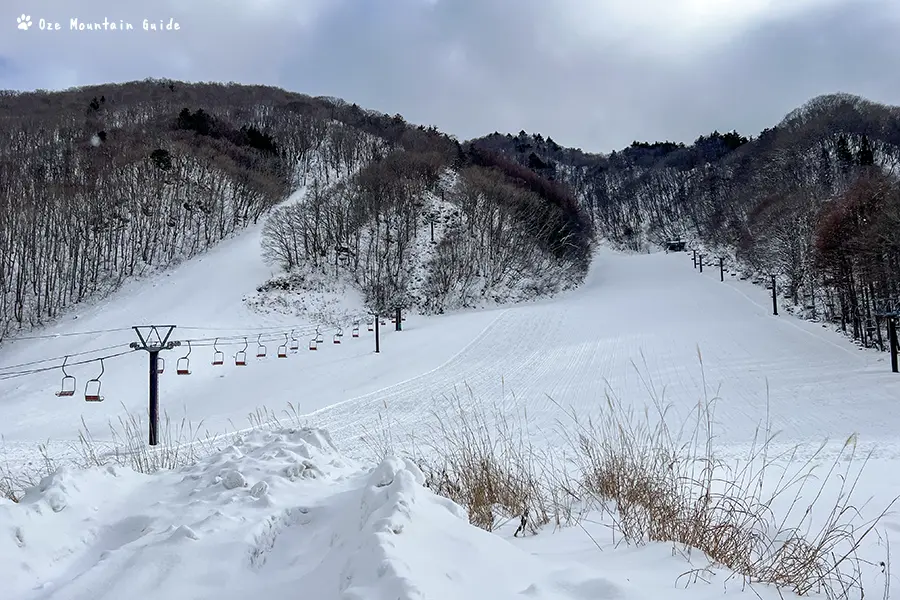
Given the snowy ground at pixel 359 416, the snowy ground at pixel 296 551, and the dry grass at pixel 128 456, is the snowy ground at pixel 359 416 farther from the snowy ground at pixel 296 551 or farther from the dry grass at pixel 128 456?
the dry grass at pixel 128 456

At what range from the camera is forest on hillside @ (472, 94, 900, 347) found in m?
17.6

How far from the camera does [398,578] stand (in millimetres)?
1805

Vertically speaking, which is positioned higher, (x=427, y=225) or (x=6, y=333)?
(x=427, y=225)

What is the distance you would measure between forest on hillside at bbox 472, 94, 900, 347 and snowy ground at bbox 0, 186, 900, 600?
262cm

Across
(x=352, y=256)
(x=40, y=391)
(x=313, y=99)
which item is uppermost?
(x=313, y=99)

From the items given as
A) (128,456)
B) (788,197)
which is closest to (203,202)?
(128,456)

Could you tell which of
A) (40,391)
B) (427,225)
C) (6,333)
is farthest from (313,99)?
(40,391)

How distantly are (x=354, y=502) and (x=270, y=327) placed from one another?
2491cm

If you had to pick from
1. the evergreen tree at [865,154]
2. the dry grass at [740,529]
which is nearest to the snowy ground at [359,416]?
the dry grass at [740,529]

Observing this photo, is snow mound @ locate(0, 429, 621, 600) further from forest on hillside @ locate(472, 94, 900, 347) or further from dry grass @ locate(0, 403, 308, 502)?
forest on hillside @ locate(472, 94, 900, 347)

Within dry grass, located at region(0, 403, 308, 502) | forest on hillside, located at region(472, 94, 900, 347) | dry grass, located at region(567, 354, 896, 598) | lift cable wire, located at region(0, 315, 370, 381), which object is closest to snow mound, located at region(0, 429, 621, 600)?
dry grass, located at region(567, 354, 896, 598)

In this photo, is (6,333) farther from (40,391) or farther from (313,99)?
(313,99)

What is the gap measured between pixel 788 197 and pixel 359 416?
1409 inches

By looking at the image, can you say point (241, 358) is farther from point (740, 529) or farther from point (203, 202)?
point (203, 202)
